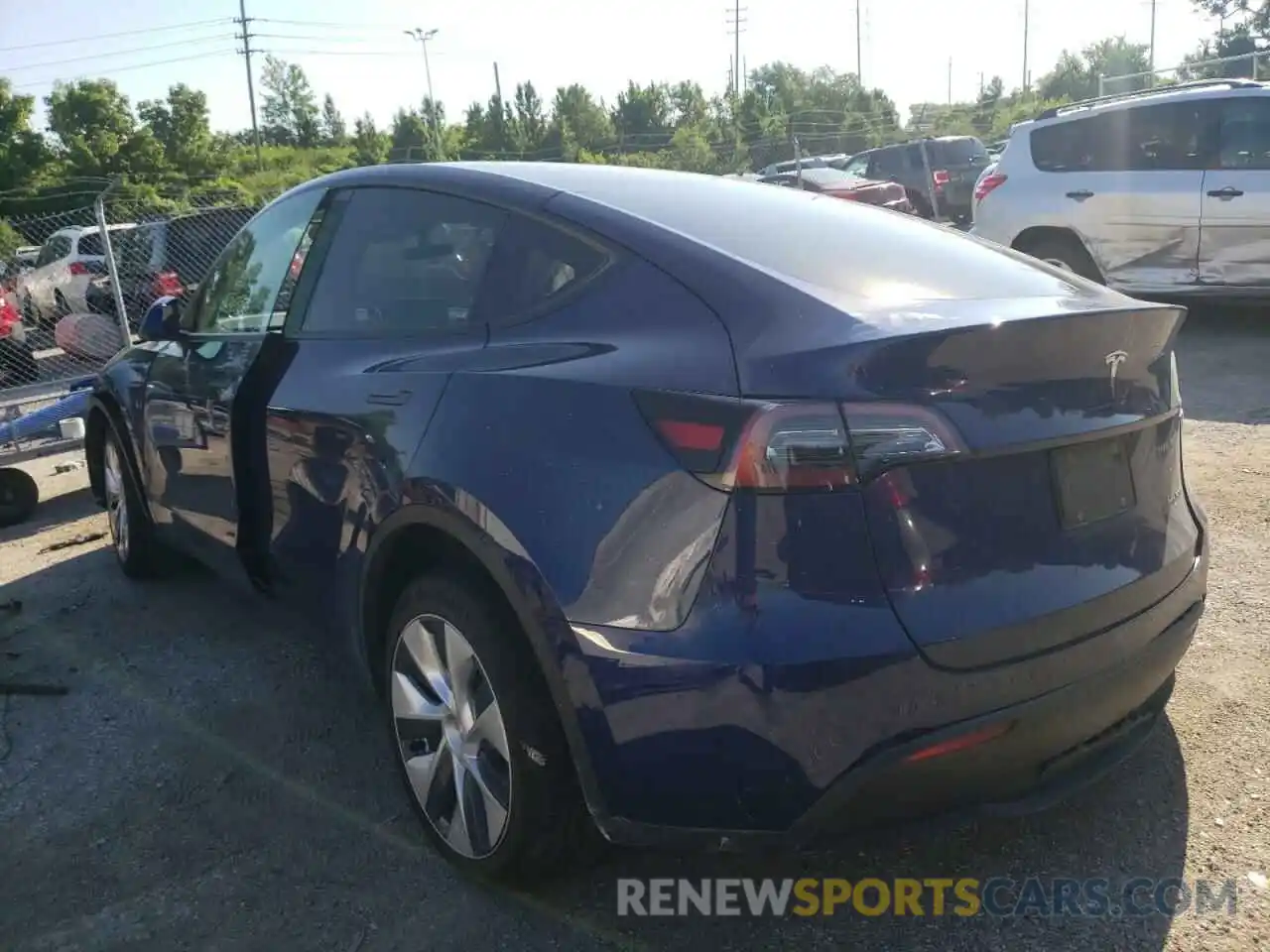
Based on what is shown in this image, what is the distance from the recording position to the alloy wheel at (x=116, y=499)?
16.0 feet

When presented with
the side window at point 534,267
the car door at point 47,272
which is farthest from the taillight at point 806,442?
the car door at point 47,272

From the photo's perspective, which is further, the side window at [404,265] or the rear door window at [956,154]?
the rear door window at [956,154]

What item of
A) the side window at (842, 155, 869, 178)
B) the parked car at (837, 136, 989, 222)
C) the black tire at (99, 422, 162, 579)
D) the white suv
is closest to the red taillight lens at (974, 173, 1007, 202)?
the white suv

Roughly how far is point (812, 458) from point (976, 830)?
130 cm

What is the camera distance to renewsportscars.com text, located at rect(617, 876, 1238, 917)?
8.09 feet

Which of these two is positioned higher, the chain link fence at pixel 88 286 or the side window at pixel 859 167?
the side window at pixel 859 167

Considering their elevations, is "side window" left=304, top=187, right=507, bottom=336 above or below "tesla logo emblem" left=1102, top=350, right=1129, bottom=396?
above

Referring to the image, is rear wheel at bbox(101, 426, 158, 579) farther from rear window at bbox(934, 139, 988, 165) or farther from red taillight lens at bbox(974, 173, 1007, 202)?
rear window at bbox(934, 139, 988, 165)

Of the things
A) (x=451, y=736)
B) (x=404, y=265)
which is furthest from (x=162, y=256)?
(x=451, y=736)

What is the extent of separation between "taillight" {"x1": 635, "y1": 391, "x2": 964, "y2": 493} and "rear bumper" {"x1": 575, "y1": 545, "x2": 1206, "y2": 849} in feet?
1.11

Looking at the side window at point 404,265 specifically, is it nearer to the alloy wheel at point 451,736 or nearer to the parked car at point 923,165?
the alloy wheel at point 451,736

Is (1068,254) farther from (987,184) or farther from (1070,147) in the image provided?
(987,184)

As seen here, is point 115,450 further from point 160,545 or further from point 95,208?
point 95,208

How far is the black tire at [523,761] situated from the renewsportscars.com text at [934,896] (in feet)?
0.83
